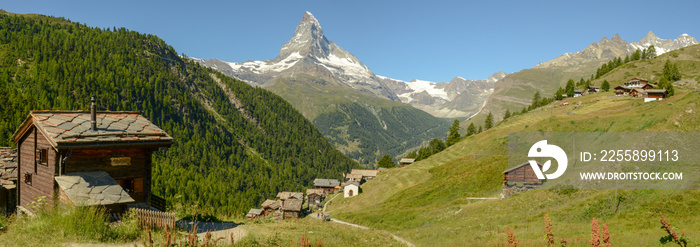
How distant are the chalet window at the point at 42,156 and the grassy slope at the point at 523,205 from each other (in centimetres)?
2640

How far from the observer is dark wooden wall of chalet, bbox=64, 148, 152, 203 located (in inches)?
784

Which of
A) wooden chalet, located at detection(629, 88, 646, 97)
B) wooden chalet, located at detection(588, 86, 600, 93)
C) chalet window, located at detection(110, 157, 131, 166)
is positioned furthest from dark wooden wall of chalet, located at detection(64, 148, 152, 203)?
wooden chalet, located at detection(588, 86, 600, 93)

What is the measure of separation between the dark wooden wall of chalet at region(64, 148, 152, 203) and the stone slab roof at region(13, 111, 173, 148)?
0.97 meters

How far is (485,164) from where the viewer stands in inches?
2776

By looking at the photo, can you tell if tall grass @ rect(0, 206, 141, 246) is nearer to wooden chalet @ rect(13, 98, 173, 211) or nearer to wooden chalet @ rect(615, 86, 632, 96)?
wooden chalet @ rect(13, 98, 173, 211)

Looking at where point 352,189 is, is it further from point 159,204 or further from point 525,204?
point 159,204

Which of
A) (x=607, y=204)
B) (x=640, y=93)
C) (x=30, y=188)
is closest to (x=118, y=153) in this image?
(x=30, y=188)

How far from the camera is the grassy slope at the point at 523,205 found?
83.5ft

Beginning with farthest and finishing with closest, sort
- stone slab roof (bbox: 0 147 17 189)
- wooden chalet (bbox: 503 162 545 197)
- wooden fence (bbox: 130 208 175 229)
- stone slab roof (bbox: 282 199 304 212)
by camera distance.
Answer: stone slab roof (bbox: 282 199 304 212)
wooden chalet (bbox: 503 162 545 197)
stone slab roof (bbox: 0 147 17 189)
wooden fence (bbox: 130 208 175 229)

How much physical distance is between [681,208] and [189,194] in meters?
153

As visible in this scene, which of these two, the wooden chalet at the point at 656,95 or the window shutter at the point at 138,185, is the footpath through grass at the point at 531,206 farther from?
the wooden chalet at the point at 656,95

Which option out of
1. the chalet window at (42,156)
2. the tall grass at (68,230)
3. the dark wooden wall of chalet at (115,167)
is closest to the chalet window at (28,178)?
the chalet window at (42,156)

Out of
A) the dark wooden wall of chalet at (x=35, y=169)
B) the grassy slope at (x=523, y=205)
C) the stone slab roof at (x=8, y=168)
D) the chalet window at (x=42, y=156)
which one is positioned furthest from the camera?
the stone slab roof at (x=8, y=168)

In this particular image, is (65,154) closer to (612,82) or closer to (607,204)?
(607,204)
